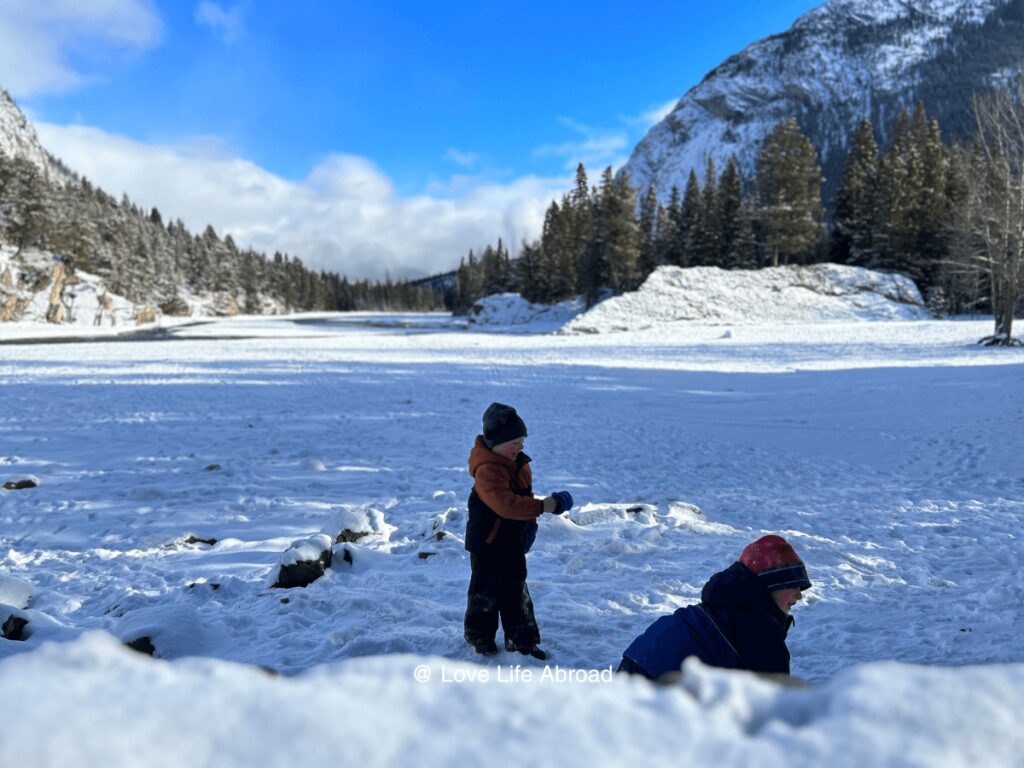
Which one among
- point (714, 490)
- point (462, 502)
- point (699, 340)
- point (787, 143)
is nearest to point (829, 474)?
point (714, 490)

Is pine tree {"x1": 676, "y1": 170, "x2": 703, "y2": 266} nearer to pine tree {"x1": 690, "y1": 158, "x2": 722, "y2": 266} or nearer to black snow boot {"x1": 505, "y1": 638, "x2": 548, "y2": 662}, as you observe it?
pine tree {"x1": 690, "y1": 158, "x2": 722, "y2": 266}

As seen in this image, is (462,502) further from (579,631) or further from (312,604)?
(579,631)

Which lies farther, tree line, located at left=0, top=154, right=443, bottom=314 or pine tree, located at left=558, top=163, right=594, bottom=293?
pine tree, located at left=558, top=163, right=594, bottom=293

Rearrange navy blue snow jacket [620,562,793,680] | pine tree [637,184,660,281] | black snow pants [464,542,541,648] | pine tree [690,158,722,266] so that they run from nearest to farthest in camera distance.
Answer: navy blue snow jacket [620,562,793,680] → black snow pants [464,542,541,648] → pine tree [690,158,722,266] → pine tree [637,184,660,281]

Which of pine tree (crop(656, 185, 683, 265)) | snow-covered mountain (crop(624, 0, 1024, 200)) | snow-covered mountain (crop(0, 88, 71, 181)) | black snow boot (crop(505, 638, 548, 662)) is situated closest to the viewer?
black snow boot (crop(505, 638, 548, 662))

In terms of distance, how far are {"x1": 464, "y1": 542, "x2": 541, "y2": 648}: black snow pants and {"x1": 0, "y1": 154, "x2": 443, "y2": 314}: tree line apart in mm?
61630

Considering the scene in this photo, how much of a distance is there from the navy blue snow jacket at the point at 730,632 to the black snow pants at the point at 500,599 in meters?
1.14

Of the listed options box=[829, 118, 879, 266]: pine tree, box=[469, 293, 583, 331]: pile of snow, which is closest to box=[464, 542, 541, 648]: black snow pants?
box=[469, 293, 583, 331]: pile of snow

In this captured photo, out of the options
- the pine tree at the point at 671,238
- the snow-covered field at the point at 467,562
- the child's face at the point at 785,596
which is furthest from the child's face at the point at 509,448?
the pine tree at the point at 671,238

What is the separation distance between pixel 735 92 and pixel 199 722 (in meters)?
145

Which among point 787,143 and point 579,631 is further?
point 787,143

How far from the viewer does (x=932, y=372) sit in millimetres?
15625

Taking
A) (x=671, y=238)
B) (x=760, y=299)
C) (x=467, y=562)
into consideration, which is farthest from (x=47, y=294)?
(x=467, y=562)

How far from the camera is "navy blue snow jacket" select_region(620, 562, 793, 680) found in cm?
228
